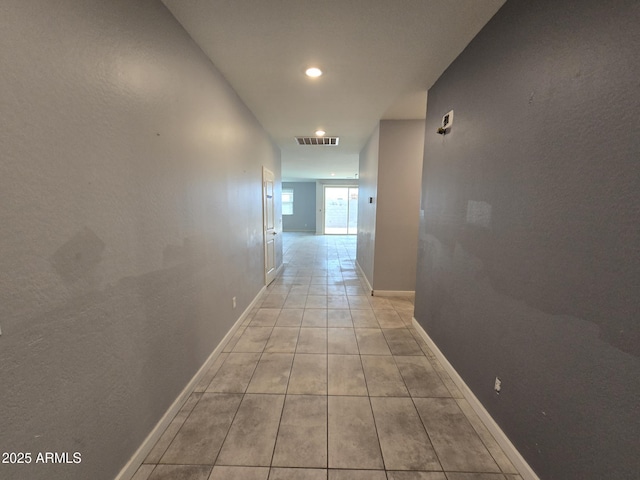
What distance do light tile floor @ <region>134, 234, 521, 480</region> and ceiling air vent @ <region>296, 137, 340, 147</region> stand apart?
3392 millimetres

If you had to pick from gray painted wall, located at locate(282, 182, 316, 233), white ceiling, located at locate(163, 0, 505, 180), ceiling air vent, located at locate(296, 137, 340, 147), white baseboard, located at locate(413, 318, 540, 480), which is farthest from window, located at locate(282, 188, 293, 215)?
white baseboard, located at locate(413, 318, 540, 480)

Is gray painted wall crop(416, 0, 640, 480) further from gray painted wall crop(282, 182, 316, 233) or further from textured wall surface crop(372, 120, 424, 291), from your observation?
gray painted wall crop(282, 182, 316, 233)

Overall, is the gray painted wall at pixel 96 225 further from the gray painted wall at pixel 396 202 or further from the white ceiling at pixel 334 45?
the gray painted wall at pixel 396 202

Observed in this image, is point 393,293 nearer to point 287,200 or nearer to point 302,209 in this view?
point 302,209

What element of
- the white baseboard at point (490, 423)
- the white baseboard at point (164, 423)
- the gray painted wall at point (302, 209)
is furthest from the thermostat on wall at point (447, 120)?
the gray painted wall at point (302, 209)

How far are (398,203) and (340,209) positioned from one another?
8.22 m

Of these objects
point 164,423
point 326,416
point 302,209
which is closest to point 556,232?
point 326,416

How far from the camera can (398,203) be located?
13.5 feet

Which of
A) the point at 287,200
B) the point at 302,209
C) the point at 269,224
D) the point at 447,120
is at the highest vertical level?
the point at 447,120

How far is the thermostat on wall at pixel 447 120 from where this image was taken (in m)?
2.26

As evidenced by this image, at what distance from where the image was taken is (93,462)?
3.84 ft

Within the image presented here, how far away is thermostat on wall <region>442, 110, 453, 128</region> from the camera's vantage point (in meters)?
2.26

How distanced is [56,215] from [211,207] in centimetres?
135

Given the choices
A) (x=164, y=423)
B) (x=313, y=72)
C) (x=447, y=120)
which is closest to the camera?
(x=164, y=423)
